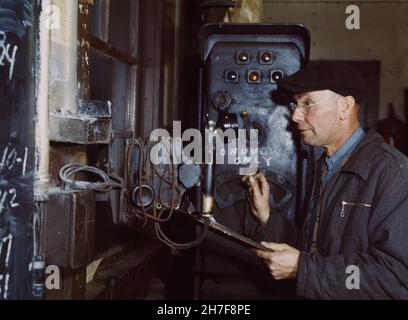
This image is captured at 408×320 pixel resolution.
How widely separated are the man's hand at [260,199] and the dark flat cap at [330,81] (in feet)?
2.09

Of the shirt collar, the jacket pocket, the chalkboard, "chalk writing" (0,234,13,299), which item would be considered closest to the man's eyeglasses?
the shirt collar

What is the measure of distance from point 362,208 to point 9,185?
130 centimetres

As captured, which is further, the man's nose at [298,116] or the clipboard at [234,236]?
the man's nose at [298,116]

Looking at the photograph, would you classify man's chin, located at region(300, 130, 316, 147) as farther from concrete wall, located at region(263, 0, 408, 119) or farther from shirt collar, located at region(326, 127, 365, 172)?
concrete wall, located at region(263, 0, 408, 119)

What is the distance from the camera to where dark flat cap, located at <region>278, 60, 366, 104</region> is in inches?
79.7

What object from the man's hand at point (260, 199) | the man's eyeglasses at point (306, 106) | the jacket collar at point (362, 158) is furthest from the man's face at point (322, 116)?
the man's hand at point (260, 199)

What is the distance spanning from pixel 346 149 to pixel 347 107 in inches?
7.6

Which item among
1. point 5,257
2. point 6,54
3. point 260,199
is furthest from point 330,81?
point 5,257

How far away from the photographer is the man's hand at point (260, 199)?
246 cm

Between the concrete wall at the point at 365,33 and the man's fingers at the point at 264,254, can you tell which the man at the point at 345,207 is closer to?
the man's fingers at the point at 264,254

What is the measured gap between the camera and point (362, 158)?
185cm

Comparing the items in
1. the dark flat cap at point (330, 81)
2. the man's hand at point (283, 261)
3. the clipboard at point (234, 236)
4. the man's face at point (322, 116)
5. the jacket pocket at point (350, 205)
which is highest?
the dark flat cap at point (330, 81)

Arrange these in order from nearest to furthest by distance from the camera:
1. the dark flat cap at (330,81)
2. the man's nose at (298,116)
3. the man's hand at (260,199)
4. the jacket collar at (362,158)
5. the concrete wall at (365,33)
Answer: the jacket collar at (362,158), the dark flat cap at (330,81), the man's nose at (298,116), the man's hand at (260,199), the concrete wall at (365,33)
